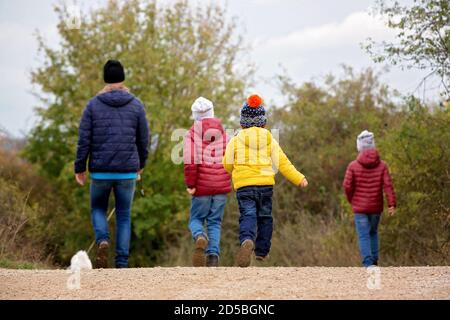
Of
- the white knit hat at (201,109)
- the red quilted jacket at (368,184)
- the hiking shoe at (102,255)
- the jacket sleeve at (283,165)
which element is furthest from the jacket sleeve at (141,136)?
the red quilted jacket at (368,184)

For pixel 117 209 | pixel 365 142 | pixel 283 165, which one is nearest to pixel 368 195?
pixel 365 142

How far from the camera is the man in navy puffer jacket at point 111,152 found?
30.7ft

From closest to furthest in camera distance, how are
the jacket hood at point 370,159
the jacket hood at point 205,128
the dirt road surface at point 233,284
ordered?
1. the dirt road surface at point 233,284
2. the jacket hood at point 205,128
3. the jacket hood at point 370,159

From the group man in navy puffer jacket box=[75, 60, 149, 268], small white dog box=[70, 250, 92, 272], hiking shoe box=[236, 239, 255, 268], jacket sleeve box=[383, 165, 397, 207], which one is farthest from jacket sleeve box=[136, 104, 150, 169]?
jacket sleeve box=[383, 165, 397, 207]

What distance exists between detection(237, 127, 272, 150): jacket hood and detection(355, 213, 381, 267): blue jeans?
9.52 ft

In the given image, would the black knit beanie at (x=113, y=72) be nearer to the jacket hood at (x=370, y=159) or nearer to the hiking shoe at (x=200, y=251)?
the hiking shoe at (x=200, y=251)

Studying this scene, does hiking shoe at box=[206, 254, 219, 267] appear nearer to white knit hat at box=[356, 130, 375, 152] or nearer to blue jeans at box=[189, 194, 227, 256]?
blue jeans at box=[189, 194, 227, 256]

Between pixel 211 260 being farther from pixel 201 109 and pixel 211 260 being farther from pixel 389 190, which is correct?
pixel 389 190

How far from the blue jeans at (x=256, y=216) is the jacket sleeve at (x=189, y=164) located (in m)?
0.63

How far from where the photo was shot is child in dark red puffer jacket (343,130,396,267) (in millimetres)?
11531

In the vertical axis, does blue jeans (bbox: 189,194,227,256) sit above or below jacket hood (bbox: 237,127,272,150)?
below

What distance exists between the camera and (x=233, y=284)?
7.09 m
